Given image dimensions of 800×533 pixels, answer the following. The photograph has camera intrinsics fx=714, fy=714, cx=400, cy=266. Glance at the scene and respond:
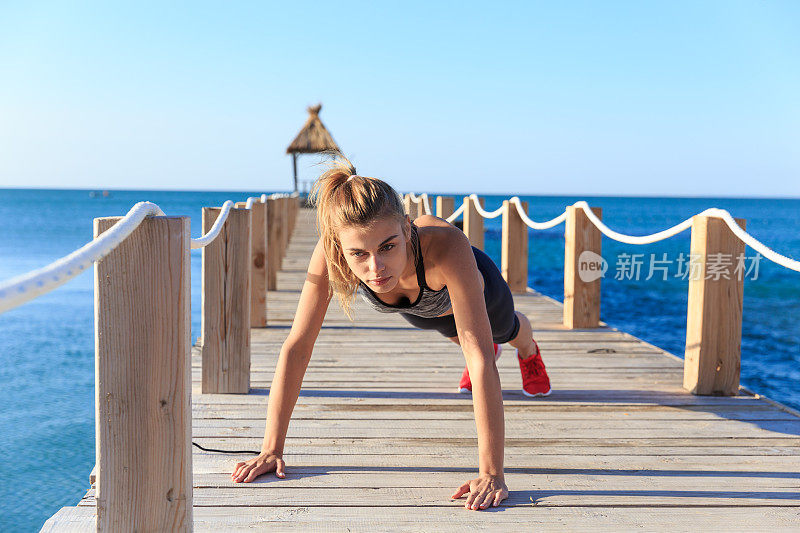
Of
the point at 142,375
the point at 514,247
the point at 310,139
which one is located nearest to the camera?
the point at 142,375

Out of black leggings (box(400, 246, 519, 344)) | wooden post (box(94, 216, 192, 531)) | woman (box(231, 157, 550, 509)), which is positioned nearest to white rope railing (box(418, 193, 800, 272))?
black leggings (box(400, 246, 519, 344))

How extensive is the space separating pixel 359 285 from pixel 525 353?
1289 mm

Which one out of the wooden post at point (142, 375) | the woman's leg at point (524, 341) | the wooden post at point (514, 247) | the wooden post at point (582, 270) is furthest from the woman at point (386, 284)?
the wooden post at point (514, 247)

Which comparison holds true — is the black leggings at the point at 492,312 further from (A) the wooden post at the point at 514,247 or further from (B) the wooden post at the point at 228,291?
(A) the wooden post at the point at 514,247

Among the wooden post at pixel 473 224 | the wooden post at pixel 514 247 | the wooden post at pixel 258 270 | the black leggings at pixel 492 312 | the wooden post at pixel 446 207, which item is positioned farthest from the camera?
the wooden post at pixel 446 207

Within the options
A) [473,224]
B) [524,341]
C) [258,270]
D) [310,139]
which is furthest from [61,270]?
[310,139]

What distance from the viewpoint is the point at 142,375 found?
1.65 metres

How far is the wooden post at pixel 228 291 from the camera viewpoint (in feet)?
11.5

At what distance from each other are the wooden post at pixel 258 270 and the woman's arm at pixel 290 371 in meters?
2.42

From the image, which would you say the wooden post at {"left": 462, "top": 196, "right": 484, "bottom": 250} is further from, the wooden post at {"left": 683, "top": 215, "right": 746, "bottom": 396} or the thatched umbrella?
the thatched umbrella

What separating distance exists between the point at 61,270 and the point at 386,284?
1359 mm

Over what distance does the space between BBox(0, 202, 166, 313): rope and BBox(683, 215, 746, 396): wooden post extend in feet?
9.49

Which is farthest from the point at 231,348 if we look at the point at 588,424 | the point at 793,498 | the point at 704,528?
the point at 793,498

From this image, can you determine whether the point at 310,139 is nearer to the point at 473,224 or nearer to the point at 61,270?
the point at 473,224
